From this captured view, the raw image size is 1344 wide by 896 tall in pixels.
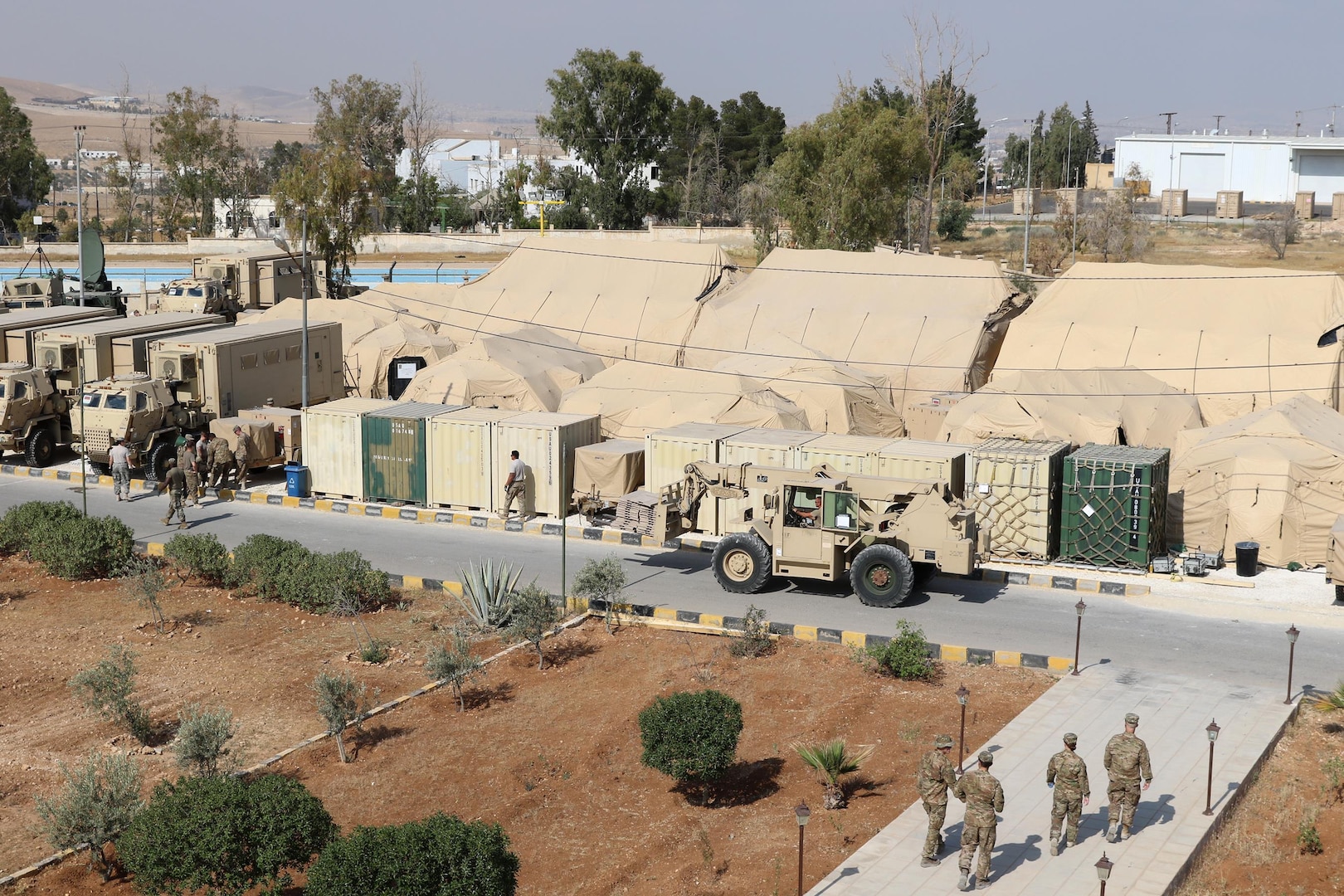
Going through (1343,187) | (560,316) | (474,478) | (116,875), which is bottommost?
(116,875)

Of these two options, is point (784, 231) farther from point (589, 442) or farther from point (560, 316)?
point (589, 442)

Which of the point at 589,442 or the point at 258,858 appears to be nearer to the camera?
the point at 258,858

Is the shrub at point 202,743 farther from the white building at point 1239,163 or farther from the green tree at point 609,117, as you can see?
the white building at point 1239,163

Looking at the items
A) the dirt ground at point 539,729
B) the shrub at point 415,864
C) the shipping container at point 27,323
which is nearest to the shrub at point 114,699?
the dirt ground at point 539,729

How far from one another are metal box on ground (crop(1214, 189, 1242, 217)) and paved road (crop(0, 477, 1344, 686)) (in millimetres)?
64651

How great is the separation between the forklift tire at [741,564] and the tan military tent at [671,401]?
5523 mm

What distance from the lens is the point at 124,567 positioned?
2256 centimetres

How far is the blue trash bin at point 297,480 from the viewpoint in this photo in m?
27.3

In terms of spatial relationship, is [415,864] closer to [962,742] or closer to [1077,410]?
[962,742]

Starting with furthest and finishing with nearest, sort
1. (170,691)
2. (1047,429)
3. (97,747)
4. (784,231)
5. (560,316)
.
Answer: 1. (784,231)
2. (560,316)
3. (1047,429)
4. (170,691)
5. (97,747)

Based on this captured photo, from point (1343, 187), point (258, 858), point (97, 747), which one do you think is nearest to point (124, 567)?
point (97, 747)

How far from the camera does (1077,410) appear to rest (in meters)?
26.2

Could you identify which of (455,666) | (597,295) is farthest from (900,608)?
(597,295)

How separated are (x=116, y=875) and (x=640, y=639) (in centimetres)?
813
